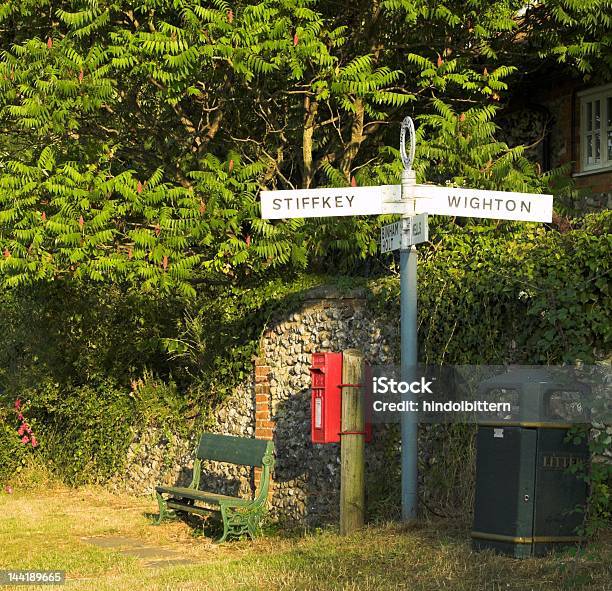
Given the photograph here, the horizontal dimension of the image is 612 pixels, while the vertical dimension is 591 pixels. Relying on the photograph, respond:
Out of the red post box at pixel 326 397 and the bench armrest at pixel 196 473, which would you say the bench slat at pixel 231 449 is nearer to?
the bench armrest at pixel 196 473

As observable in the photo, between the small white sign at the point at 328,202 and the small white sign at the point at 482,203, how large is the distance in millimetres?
243

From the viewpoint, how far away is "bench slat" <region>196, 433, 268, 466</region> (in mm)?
10664

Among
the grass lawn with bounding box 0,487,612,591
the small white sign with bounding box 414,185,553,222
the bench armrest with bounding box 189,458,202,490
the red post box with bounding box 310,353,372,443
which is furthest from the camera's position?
the bench armrest with bounding box 189,458,202,490

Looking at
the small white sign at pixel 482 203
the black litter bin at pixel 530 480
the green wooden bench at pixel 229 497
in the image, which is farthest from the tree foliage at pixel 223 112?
the black litter bin at pixel 530 480

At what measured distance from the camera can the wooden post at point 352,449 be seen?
9.54 m

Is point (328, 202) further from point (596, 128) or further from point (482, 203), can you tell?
point (596, 128)

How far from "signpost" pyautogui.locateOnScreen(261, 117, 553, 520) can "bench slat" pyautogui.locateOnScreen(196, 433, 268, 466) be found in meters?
1.98

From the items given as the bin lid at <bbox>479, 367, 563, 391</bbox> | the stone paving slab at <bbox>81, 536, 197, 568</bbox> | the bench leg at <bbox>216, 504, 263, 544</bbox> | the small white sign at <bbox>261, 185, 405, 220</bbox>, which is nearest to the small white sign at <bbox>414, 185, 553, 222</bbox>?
the small white sign at <bbox>261, 185, 405, 220</bbox>

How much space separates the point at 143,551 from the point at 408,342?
3434 mm

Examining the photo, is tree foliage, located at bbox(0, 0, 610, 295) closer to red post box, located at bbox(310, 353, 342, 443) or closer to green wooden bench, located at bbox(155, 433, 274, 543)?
green wooden bench, located at bbox(155, 433, 274, 543)

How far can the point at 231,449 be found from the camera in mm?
11109

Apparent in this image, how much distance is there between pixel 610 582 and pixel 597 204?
9.16 meters

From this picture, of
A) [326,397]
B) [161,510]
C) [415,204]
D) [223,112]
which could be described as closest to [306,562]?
[326,397]

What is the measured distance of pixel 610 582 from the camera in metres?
6.95
